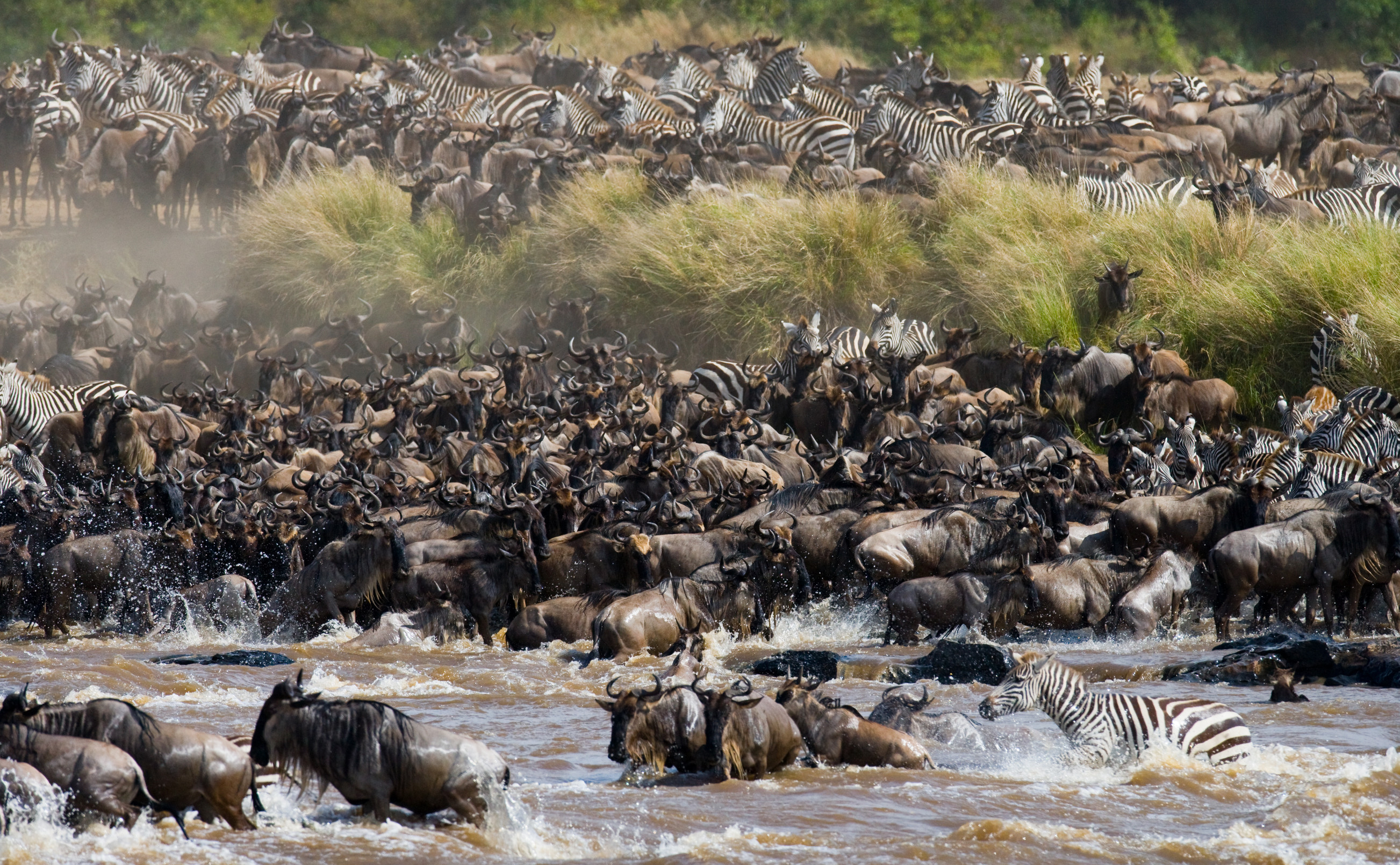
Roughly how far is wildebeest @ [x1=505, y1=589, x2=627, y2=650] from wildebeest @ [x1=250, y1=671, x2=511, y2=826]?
4.56m

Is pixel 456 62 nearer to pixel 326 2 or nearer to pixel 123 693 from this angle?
pixel 326 2

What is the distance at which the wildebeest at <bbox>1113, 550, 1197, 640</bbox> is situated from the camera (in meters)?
10.7

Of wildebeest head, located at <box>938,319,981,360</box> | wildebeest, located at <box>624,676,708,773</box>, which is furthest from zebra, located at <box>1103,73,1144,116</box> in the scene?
wildebeest, located at <box>624,676,708,773</box>

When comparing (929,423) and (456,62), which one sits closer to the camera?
(929,423)

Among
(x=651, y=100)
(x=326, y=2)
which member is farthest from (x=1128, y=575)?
(x=326, y=2)

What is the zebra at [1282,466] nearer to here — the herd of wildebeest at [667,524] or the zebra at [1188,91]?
the herd of wildebeest at [667,524]

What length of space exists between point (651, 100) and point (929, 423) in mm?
15726

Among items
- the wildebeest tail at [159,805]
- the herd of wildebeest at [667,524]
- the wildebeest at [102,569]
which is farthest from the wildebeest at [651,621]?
the wildebeest tail at [159,805]

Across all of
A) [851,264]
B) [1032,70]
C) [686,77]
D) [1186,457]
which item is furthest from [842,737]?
[686,77]

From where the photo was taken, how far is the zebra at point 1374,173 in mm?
21616

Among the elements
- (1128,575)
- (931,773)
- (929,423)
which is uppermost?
(929,423)

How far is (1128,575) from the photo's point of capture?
36.2 ft

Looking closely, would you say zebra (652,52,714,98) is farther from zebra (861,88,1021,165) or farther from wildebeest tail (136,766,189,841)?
wildebeest tail (136,766,189,841)

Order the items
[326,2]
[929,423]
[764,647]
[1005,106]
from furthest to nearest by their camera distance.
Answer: [326,2] → [1005,106] → [929,423] → [764,647]
